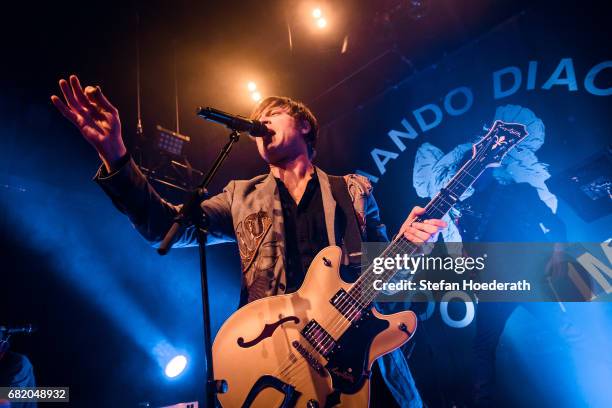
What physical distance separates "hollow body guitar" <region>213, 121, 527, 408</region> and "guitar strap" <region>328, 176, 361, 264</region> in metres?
0.17

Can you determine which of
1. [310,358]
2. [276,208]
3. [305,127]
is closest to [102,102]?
[276,208]

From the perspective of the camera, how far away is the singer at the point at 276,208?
1.77 meters

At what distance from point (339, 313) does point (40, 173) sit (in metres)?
5.94

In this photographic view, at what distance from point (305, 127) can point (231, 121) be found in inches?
37.8

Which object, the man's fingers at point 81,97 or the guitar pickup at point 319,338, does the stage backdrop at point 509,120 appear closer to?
the guitar pickup at point 319,338

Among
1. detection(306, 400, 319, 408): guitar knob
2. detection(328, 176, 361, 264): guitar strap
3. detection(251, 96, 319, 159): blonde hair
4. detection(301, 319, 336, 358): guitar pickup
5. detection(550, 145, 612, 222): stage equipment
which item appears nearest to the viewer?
detection(306, 400, 319, 408): guitar knob

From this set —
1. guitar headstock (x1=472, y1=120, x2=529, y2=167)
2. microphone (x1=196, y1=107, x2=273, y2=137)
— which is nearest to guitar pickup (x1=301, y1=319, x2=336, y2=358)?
microphone (x1=196, y1=107, x2=273, y2=137)

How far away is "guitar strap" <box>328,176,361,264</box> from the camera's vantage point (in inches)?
85.4

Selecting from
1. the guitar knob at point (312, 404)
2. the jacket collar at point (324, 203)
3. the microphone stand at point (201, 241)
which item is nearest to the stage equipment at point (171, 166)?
the jacket collar at point (324, 203)

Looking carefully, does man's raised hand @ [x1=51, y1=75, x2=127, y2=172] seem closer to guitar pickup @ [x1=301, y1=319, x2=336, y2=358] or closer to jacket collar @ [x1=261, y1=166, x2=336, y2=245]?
jacket collar @ [x1=261, y1=166, x2=336, y2=245]

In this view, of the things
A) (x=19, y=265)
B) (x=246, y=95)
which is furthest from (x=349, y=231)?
(x=19, y=265)

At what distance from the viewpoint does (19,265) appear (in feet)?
18.2

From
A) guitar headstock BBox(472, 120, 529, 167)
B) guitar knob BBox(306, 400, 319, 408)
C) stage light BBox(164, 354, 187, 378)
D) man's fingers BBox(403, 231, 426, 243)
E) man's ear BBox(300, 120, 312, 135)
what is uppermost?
man's ear BBox(300, 120, 312, 135)

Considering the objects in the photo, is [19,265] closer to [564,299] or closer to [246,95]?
[246,95]
